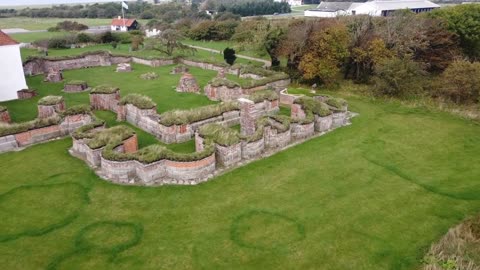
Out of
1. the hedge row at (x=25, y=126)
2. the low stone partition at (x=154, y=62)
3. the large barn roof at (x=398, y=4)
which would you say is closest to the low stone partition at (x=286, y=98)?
the hedge row at (x=25, y=126)

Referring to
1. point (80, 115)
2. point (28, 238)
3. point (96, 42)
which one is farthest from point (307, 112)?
point (96, 42)

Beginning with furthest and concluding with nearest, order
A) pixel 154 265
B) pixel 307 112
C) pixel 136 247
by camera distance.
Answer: pixel 307 112
pixel 136 247
pixel 154 265

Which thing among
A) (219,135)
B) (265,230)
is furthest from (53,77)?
(265,230)

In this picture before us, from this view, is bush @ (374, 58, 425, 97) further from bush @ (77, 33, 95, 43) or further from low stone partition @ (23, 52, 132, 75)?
bush @ (77, 33, 95, 43)

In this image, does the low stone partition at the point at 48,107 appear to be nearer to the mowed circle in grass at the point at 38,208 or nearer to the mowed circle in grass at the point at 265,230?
the mowed circle in grass at the point at 38,208

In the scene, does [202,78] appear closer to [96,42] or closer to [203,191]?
[203,191]
